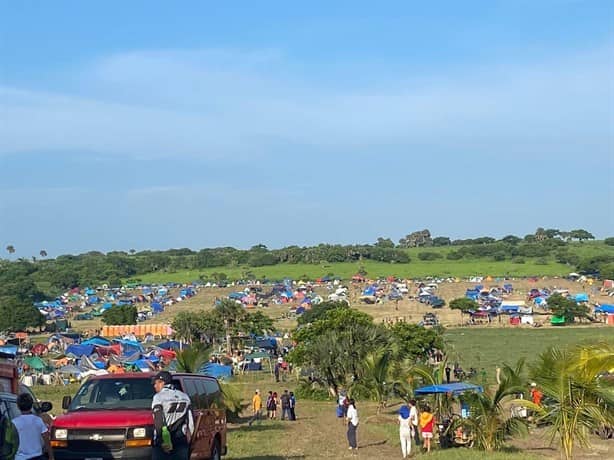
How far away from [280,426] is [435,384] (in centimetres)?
681

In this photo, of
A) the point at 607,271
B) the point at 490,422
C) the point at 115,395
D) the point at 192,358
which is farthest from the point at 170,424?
the point at 607,271

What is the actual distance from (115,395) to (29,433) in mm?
2875

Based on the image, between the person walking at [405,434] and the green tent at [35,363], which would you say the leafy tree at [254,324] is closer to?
the green tent at [35,363]

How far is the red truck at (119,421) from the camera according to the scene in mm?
11180

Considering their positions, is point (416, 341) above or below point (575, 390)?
below

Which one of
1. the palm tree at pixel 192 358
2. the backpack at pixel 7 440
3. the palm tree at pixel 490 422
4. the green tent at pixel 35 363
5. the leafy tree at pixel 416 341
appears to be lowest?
the green tent at pixel 35 363

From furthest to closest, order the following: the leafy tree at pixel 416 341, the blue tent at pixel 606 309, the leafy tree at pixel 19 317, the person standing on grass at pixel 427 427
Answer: the blue tent at pixel 606 309 → the leafy tree at pixel 19 317 → the leafy tree at pixel 416 341 → the person standing on grass at pixel 427 427

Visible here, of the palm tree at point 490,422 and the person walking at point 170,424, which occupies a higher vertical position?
the person walking at point 170,424

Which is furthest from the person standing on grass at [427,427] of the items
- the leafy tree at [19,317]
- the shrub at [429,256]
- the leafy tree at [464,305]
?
the shrub at [429,256]

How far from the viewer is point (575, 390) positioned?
13531 millimetres

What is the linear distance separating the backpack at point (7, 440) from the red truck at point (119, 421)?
2.58 meters

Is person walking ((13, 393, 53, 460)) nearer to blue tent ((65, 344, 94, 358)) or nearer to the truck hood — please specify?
the truck hood

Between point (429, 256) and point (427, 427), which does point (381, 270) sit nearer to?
point (429, 256)

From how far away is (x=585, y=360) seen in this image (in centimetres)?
1377
